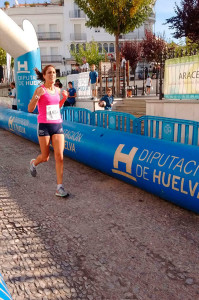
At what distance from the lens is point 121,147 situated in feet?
15.5

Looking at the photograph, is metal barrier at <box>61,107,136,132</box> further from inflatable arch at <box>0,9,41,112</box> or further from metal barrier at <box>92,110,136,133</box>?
inflatable arch at <box>0,9,41,112</box>

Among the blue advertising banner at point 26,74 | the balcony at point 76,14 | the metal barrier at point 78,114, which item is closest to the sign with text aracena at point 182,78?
the metal barrier at point 78,114

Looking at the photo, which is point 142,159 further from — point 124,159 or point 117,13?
point 117,13

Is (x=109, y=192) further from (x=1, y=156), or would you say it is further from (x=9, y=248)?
(x=1, y=156)

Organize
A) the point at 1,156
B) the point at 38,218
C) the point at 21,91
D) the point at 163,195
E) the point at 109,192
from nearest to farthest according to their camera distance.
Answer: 1. the point at 38,218
2. the point at 163,195
3. the point at 109,192
4. the point at 1,156
5. the point at 21,91

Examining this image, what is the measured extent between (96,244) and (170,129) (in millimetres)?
2735

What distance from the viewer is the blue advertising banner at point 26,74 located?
10812mm

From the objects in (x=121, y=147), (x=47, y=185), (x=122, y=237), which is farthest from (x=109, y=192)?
(x=122, y=237)

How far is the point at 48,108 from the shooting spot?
14.0 feet

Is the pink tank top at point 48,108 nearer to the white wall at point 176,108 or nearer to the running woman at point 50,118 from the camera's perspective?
the running woman at point 50,118

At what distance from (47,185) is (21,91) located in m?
7.29

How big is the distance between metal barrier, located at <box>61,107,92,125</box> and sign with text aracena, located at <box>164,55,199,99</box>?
2206mm

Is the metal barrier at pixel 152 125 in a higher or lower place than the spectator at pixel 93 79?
lower

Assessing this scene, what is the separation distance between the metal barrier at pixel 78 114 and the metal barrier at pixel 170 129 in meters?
2.02
